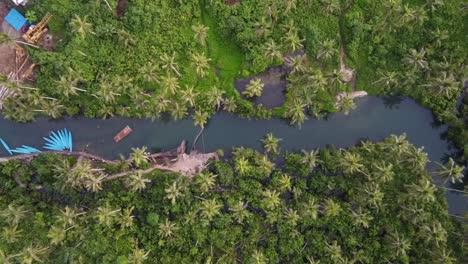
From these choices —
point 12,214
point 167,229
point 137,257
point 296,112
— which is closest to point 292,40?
point 296,112

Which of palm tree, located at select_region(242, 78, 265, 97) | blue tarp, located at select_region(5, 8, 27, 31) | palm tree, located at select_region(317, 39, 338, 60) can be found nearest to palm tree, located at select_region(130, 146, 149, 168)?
palm tree, located at select_region(242, 78, 265, 97)

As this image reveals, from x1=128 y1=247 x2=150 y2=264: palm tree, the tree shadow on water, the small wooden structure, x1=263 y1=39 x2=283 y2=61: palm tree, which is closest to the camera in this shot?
x1=128 y1=247 x2=150 y2=264: palm tree

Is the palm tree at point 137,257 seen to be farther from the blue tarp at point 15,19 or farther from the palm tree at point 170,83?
the blue tarp at point 15,19

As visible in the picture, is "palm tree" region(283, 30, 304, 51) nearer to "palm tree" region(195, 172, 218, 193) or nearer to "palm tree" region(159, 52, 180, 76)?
"palm tree" region(159, 52, 180, 76)

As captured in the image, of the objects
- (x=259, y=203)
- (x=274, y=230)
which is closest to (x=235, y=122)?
(x=259, y=203)

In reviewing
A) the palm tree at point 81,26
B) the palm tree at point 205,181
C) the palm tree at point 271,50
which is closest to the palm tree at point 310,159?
the palm tree at point 205,181

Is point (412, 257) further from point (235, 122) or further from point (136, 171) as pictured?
point (136, 171)

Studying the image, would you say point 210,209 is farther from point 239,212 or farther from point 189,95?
point 189,95
